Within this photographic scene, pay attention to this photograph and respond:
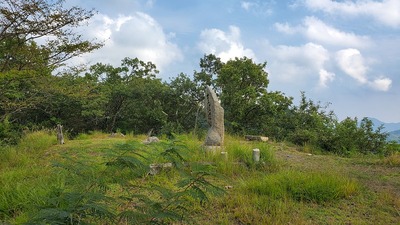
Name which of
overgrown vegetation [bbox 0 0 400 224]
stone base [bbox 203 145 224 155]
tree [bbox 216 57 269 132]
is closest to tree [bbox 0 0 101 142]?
overgrown vegetation [bbox 0 0 400 224]

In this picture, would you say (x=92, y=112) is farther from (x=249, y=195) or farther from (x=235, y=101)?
(x=249, y=195)

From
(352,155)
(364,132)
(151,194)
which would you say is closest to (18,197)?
(151,194)

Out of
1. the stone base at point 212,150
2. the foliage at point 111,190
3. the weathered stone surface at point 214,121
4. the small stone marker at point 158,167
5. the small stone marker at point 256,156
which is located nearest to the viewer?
the foliage at point 111,190

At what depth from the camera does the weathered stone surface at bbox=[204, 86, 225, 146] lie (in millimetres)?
8750

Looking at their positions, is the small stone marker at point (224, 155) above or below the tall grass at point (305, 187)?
above

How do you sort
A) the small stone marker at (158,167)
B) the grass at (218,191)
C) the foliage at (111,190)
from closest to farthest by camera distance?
the foliage at (111,190)
the grass at (218,191)
the small stone marker at (158,167)

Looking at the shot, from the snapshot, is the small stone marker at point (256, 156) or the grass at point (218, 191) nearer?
the grass at point (218, 191)

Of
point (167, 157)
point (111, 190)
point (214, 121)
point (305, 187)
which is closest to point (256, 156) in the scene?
point (305, 187)

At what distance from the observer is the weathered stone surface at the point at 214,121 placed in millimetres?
8750

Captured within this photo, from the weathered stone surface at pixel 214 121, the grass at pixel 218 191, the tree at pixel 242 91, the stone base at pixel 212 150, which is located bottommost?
the grass at pixel 218 191

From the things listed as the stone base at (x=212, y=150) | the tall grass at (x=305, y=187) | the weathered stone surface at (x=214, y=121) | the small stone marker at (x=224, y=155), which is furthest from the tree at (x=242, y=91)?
the tall grass at (x=305, y=187)

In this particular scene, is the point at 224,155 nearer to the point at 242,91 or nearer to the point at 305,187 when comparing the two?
the point at 305,187

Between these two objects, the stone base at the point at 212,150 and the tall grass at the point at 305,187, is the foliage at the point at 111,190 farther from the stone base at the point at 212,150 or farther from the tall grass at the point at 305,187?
the stone base at the point at 212,150

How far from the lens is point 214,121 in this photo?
9.17m
